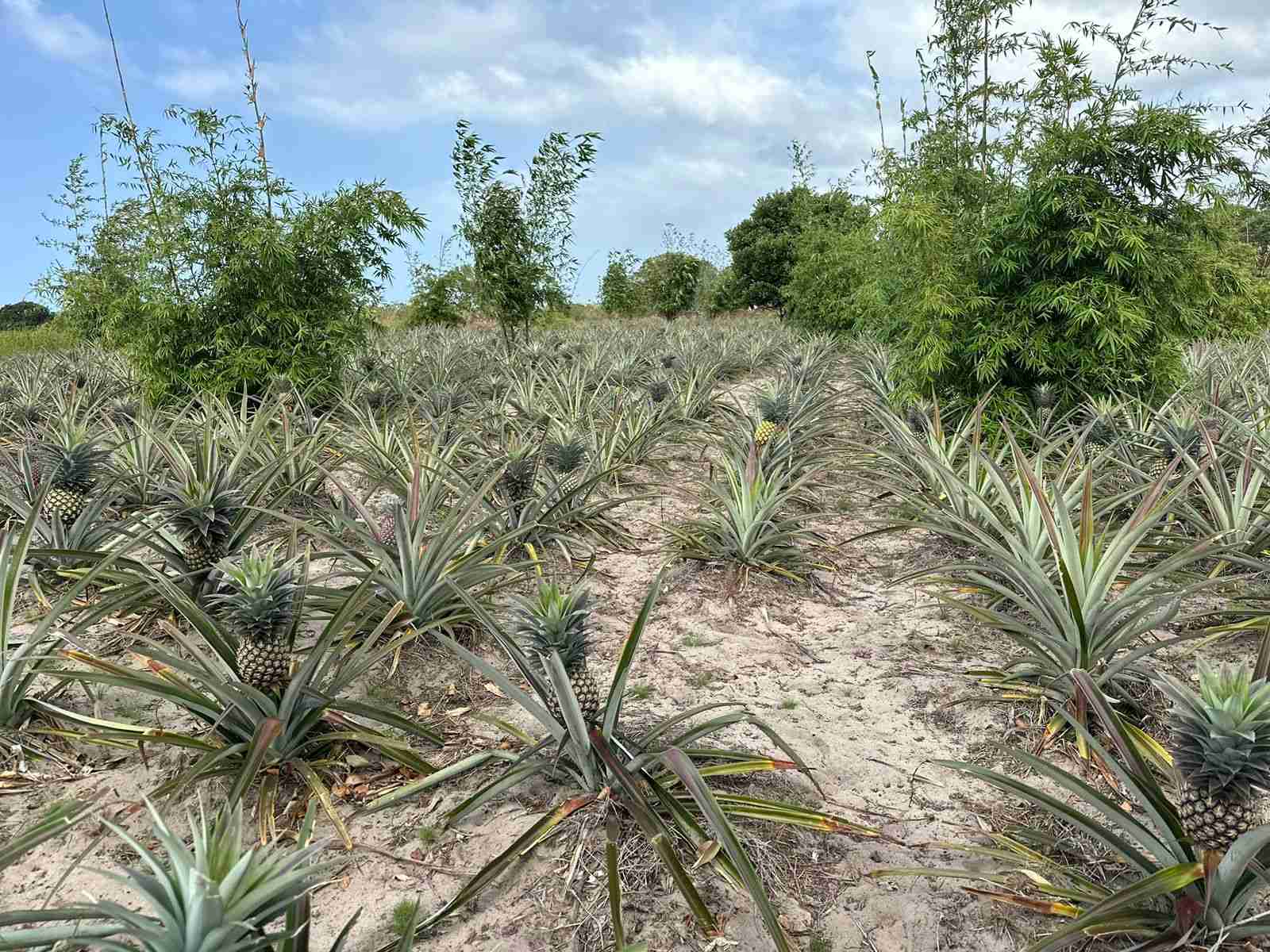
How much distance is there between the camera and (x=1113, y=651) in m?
2.36

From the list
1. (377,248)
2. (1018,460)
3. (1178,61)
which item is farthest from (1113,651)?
(377,248)

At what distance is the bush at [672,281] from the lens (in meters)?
24.2

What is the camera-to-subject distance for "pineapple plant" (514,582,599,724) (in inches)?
73.0

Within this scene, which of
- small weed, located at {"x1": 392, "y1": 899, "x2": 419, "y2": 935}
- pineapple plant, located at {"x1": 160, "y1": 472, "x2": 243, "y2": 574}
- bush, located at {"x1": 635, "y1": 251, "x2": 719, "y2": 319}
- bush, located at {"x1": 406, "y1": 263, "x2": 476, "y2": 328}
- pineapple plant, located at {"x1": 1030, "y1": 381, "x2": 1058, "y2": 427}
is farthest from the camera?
bush, located at {"x1": 635, "y1": 251, "x2": 719, "y2": 319}

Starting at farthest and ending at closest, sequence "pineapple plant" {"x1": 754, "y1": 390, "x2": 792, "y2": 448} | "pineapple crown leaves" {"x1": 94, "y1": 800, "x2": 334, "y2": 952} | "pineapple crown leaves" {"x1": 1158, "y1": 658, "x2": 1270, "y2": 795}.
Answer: "pineapple plant" {"x1": 754, "y1": 390, "x2": 792, "y2": 448} < "pineapple crown leaves" {"x1": 1158, "y1": 658, "x2": 1270, "y2": 795} < "pineapple crown leaves" {"x1": 94, "y1": 800, "x2": 334, "y2": 952}

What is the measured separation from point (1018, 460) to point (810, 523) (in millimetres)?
1963

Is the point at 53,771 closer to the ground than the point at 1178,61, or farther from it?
closer to the ground

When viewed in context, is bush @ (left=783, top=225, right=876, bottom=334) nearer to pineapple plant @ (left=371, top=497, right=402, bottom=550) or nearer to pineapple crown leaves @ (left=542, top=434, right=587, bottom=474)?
pineapple crown leaves @ (left=542, top=434, right=587, bottom=474)

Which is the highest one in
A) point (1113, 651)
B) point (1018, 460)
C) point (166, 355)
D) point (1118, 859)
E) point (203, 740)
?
point (166, 355)

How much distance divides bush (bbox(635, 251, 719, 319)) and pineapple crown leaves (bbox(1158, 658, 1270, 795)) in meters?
23.5

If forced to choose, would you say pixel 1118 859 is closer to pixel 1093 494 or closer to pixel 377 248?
pixel 1093 494

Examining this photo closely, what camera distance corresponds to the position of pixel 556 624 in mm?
1842

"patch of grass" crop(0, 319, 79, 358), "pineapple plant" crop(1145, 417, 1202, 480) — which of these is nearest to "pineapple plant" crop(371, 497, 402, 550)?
"pineapple plant" crop(1145, 417, 1202, 480)

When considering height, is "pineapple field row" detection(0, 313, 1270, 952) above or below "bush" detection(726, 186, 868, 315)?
below
